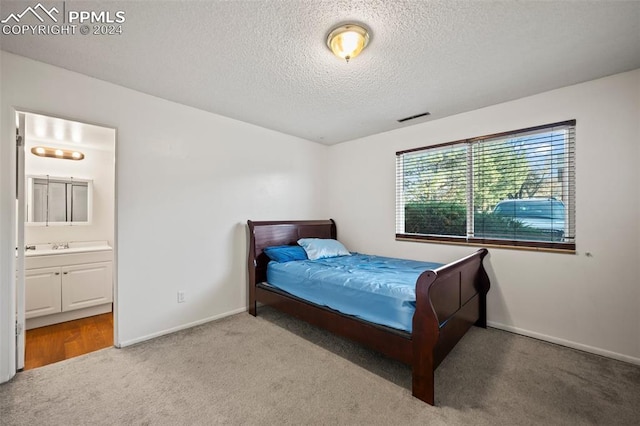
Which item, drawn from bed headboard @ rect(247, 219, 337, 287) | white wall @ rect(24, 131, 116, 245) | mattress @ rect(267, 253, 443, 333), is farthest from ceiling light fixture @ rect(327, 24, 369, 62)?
white wall @ rect(24, 131, 116, 245)

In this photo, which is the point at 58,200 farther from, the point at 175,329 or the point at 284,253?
the point at 284,253

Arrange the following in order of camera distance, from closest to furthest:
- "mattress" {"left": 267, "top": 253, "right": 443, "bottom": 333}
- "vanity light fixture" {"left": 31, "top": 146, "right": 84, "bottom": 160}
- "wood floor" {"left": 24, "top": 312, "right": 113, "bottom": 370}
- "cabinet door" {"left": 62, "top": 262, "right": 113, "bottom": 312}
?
1. "mattress" {"left": 267, "top": 253, "right": 443, "bottom": 333}
2. "wood floor" {"left": 24, "top": 312, "right": 113, "bottom": 370}
3. "cabinet door" {"left": 62, "top": 262, "right": 113, "bottom": 312}
4. "vanity light fixture" {"left": 31, "top": 146, "right": 84, "bottom": 160}

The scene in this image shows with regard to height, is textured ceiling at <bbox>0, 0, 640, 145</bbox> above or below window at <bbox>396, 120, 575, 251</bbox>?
above

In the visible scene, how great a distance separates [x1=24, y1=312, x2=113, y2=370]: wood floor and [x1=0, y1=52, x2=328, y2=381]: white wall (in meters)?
0.38

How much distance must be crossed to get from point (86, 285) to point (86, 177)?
154 cm

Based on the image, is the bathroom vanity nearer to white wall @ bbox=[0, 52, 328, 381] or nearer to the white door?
the white door

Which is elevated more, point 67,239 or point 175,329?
point 67,239

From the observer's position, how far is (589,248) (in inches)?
93.0

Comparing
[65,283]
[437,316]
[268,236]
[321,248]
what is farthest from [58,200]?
[437,316]

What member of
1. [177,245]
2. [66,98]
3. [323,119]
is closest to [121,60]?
[66,98]

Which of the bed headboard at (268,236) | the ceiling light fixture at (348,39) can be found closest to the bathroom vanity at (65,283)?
the bed headboard at (268,236)

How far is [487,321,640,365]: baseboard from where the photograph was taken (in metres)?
2.19

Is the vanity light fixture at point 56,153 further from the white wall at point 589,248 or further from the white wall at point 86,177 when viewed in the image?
the white wall at point 589,248

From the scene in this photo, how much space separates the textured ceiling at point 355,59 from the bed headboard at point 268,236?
4.99 feet
